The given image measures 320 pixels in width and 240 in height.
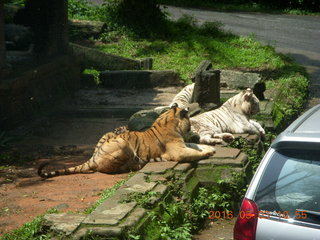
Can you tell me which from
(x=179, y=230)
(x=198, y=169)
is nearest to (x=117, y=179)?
(x=198, y=169)

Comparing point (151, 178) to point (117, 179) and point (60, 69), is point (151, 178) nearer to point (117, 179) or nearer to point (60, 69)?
point (117, 179)

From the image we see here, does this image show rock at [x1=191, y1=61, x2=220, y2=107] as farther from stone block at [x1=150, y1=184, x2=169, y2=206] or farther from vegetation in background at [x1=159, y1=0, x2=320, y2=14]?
vegetation in background at [x1=159, y1=0, x2=320, y2=14]

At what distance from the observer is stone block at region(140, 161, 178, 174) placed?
697 centimetres

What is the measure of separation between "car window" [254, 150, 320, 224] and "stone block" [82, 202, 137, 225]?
1768 mm

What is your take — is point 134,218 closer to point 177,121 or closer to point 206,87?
point 177,121

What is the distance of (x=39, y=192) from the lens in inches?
289

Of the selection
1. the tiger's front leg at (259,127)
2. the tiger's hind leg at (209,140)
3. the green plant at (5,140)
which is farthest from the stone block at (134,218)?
the green plant at (5,140)

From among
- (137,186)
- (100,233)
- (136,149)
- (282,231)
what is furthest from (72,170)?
(282,231)

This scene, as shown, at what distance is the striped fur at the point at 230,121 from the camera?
8938 millimetres

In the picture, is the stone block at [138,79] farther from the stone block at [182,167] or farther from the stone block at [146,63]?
the stone block at [182,167]

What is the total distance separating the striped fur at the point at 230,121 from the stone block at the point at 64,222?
3.48 m

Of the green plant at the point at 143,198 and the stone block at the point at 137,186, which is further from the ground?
the green plant at the point at 143,198

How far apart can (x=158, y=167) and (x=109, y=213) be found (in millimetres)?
1736

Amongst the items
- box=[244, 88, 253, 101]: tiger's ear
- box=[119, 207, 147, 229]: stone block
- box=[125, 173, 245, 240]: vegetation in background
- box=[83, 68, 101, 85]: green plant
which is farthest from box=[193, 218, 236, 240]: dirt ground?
box=[83, 68, 101, 85]: green plant
